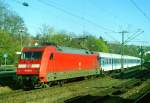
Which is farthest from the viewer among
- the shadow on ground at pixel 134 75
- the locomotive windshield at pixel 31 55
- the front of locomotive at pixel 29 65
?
the shadow on ground at pixel 134 75

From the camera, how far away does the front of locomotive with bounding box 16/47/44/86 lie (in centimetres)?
2467

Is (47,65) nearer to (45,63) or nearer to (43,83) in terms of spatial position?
(45,63)

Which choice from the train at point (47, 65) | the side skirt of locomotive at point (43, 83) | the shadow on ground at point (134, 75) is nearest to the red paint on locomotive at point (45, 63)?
the train at point (47, 65)

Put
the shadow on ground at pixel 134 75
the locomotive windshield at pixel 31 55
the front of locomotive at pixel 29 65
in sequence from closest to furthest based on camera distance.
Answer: the front of locomotive at pixel 29 65 < the locomotive windshield at pixel 31 55 < the shadow on ground at pixel 134 75

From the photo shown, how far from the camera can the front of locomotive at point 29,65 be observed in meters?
24.7

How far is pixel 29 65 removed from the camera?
24.9m

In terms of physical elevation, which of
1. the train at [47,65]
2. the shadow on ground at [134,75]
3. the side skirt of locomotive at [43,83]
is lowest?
the shadow on ground at [134,75]

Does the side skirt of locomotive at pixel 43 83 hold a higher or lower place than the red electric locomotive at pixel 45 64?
lower

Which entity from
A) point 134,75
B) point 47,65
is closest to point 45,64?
point 47,65

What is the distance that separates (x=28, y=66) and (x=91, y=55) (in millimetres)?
13254

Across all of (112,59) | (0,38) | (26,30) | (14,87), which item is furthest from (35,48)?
(26,30)

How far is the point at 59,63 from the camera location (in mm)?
27375

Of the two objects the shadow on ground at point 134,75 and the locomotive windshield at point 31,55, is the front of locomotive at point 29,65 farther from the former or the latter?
the shadow on ground at point 134,75

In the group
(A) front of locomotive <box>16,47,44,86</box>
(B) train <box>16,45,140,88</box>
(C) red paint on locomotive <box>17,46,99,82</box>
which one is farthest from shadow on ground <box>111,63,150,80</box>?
(A) front of locomotive <box>16,47,44,86</box>
